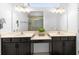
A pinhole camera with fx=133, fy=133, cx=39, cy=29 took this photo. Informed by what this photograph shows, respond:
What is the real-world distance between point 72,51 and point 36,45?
70 cm

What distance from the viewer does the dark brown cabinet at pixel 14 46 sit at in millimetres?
2330

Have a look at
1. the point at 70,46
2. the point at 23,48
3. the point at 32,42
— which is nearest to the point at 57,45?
the point at 70,46

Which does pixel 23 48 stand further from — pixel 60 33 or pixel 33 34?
pixel 60 33

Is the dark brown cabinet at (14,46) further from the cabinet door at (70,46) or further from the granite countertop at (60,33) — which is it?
the cabinet door at (70,46)

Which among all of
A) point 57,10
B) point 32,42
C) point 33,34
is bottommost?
point 32,42

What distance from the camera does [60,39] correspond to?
2428 mm

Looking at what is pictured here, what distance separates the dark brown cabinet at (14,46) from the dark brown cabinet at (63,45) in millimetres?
502

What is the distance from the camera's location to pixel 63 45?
7.91 feet

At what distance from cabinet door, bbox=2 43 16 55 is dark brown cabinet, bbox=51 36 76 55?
70 cm

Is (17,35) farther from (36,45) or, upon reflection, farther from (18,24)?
(36,45)

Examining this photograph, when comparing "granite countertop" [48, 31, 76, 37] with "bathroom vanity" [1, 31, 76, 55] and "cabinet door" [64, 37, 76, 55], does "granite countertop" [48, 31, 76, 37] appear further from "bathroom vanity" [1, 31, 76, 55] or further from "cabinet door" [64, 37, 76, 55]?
"cabinet door" [64, 37, 76, 55]

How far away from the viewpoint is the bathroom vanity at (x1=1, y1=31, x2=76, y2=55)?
234 cm

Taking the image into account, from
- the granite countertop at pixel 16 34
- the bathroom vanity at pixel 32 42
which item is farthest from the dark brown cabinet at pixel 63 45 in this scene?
the granite countertop at pixel 16 34

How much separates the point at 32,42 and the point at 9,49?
43cm
